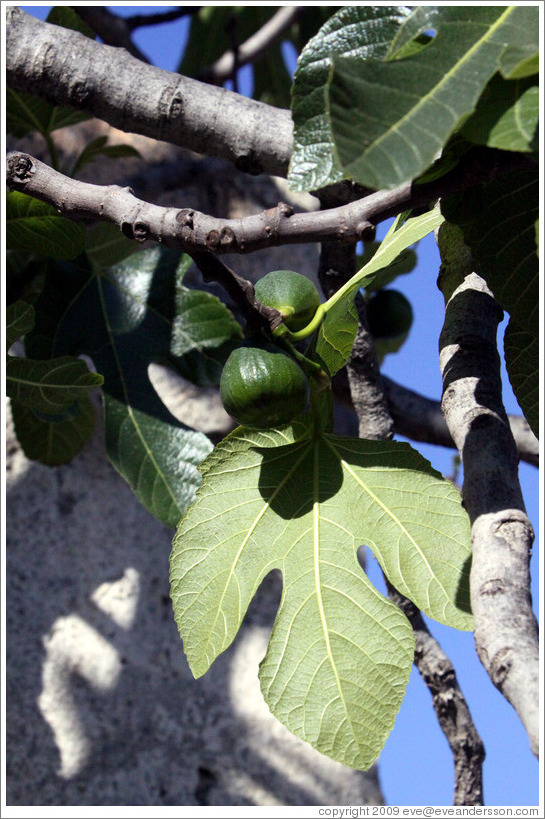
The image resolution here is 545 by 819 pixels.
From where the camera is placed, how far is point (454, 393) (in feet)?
2.27

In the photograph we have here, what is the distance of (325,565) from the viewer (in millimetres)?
724

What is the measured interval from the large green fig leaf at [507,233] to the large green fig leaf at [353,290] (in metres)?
0.06

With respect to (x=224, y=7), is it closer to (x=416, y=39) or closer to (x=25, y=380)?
(x=25, y=380)

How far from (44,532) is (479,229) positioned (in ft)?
4.99

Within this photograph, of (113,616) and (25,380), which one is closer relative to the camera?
(25,380)

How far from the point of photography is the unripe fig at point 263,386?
0.65m

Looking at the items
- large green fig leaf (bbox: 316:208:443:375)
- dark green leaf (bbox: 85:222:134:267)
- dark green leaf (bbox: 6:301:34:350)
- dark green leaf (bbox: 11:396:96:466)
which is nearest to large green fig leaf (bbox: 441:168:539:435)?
large green fig leaf (bbox: 316:208:443:375)

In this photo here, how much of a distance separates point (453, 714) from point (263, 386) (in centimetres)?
55

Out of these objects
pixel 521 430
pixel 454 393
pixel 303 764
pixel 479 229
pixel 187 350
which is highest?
pixel 479 229

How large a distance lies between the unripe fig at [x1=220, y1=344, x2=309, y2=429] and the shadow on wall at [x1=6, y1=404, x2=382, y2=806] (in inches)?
50.2

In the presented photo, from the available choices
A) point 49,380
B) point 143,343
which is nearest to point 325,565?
point 49,380

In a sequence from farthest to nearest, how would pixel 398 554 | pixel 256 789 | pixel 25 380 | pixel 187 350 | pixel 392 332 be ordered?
pixel 256 789
pixel 392 332
pixel 187 350
pixel 25 380
pixel 398 554

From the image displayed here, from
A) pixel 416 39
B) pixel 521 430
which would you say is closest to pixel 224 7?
pixel 521 430

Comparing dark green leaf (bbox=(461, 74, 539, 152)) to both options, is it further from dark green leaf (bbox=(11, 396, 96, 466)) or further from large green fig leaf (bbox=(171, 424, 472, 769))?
dark green leaf (bbox=(11, 396, 96, 466))
